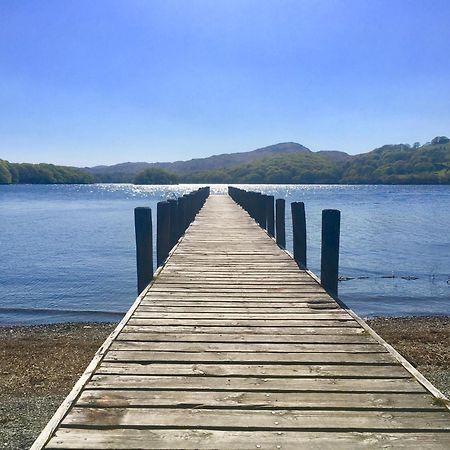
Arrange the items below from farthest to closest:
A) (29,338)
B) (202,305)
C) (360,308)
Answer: (360,308), (29,338), (202,305)

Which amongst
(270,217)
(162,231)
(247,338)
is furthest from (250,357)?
(270,217)

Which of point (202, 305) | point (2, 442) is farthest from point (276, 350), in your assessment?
point (2, 442)

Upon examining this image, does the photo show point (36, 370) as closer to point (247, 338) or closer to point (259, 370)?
point (247, 338)

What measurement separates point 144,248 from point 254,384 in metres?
4.95

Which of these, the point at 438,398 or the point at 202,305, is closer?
the point at 438,398

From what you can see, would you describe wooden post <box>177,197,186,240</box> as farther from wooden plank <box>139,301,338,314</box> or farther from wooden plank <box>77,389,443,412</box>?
wooden plank <box>77,389,443,412</box>

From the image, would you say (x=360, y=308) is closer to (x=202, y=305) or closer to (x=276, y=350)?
(x=202, y=305)

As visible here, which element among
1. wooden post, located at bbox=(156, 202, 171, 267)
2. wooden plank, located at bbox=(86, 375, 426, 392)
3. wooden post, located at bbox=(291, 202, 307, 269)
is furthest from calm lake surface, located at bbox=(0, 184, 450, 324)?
wooden plank, located at bbox=(86, 375, 426, 392)

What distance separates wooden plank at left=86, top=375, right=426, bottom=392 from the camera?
3.67 m

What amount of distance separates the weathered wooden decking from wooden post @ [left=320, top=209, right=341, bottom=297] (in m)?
0.78

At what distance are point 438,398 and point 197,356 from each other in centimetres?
199

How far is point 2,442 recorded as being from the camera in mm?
6703

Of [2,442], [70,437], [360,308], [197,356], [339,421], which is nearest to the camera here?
[70,437]

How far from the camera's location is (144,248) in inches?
329
